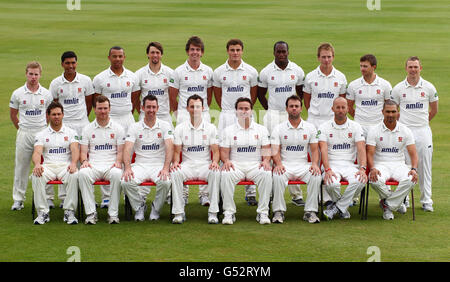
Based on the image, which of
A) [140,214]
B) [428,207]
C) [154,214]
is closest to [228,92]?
[154,214]

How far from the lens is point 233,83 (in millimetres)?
12352

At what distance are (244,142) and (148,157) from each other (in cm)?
139

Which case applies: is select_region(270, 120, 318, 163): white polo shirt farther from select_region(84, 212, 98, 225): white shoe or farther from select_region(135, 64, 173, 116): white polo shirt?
select_region(84, 212, 98, 225): white shoe

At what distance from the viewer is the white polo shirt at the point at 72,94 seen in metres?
11.9

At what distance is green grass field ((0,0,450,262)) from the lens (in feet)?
31.7

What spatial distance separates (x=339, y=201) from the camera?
1114cm

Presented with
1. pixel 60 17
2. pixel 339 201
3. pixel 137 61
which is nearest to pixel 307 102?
pixel 339 201

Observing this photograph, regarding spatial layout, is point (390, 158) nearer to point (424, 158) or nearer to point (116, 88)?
point (424, 158)

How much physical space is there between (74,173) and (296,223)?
3.12 metres

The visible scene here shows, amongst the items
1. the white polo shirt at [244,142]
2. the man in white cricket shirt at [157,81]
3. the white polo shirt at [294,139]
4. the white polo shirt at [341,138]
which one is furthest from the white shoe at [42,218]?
the white polo shirt at [341,138]

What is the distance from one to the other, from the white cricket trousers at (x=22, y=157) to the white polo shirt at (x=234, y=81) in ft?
9.41

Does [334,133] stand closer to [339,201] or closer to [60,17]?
[339,201]

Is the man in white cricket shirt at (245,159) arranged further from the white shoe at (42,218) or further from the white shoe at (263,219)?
the white shoe at (42,218)

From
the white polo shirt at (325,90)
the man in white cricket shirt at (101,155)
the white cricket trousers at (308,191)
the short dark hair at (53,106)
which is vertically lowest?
the white cricket trousers at (308,191)
